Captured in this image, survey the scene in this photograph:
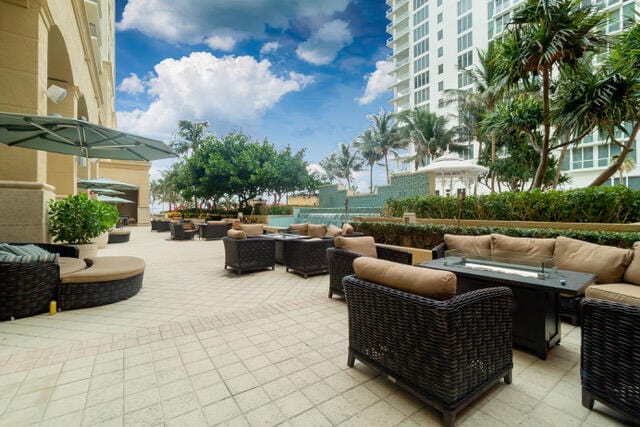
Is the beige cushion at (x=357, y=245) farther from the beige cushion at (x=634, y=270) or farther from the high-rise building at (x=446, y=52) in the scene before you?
the high-rise building at (x=446, y=52)

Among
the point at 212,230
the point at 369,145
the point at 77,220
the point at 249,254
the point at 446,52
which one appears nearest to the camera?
the point at 77,220

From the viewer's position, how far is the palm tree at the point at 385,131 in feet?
99.3

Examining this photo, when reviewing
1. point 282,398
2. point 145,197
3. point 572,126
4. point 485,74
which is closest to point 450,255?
point 282,398

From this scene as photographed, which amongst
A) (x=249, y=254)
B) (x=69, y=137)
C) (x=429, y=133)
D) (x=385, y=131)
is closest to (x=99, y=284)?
(x=249, y=254)

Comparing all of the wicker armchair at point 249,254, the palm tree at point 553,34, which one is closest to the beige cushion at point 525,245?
the wicker armchair at point 249,254

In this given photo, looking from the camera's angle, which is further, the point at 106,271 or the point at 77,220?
the point at 77,220

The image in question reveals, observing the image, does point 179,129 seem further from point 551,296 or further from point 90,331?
point 551,296

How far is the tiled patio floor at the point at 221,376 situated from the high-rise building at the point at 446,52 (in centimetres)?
2313

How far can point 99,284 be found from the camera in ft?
12.4

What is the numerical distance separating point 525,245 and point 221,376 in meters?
4.17

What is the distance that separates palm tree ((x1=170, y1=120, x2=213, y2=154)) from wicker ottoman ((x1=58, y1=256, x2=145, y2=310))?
3024cm

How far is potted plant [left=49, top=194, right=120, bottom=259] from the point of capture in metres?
5.42

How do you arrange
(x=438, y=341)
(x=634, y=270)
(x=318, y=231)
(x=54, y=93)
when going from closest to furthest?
(x=438, y=341) → (x=634, y=270) → (x=54, y=93) → (x=318, y=231)

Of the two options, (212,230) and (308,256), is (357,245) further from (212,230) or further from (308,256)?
(212,230)
